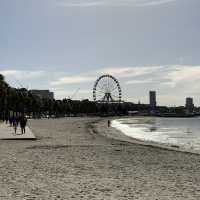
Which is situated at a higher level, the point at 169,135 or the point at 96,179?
the point at 96,179

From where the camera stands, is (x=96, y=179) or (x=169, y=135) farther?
(x=169, y=135)

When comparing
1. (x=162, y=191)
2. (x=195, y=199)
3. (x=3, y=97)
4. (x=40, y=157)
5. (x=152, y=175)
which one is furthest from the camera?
(x=3, y=97)

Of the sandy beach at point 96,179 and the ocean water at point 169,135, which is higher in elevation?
the sandy beach at point 96,179

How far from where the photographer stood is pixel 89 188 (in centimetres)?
1303

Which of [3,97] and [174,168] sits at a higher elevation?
[3,97]

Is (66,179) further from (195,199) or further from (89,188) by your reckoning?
(195,199)

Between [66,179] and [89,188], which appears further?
[66,179]

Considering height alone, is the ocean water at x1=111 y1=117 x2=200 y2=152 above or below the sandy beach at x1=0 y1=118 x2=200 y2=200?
below

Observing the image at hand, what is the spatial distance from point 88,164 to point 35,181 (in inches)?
214

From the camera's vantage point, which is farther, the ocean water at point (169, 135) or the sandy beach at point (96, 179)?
the ocean water at point (169, 135)

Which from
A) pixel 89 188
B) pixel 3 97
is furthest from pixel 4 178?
pixel 3 97

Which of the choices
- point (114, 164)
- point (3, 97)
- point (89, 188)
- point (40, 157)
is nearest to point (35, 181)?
point (89, 188)

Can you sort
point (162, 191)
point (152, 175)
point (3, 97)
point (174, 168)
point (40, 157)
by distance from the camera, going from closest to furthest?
point (162, 191)
point (152, 175)
point (174, 168)
point (40, 157)
point (3, 97)

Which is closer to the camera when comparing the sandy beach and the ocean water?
the sandy beach
